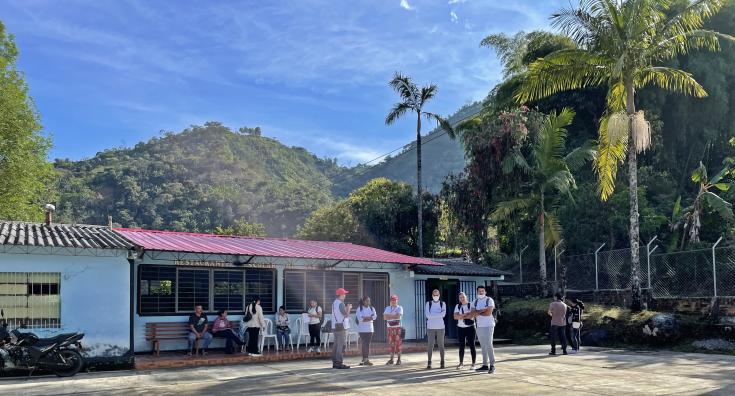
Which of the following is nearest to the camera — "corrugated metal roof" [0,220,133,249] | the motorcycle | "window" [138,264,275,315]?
the motorcycle

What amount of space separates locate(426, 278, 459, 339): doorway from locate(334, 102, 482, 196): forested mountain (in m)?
63.2

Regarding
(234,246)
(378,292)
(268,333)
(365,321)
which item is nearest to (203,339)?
(268,333)

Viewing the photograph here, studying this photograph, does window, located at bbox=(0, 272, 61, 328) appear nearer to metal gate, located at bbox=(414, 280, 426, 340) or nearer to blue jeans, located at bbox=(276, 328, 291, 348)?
blue jeans, located at bbox=(276, 328, 291, 348)

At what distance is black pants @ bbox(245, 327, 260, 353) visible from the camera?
15.7m

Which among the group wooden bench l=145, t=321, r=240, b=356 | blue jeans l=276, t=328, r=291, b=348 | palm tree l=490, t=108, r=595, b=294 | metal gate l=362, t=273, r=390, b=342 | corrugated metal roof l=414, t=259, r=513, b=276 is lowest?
blue jeans l=276, t=328, r=291, b=348

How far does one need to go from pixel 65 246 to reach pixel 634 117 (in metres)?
14.7

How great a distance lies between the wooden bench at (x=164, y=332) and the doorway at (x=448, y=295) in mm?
8034

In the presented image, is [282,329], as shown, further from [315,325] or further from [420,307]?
[420,307]

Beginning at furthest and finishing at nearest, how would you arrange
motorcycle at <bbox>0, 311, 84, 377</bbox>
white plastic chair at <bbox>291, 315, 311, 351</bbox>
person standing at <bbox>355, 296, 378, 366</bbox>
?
white plastic chair at <bbox>291, 315, 311, 351</bbox> → person standing at <bbox>355, 296, 378, 366</bbox> → motorcycle at <bbox>0, 311, 84, 377</bbox>

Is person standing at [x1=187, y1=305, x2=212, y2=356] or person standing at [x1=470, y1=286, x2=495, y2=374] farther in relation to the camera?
person standing at [x1=187, y1=305, x2=212, y2=356]

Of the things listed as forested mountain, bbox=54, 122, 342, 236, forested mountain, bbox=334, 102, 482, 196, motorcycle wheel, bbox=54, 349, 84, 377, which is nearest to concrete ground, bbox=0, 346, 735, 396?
motorcycle wheel, bbox=54, 349, 84, 377

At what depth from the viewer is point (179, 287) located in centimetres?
1609

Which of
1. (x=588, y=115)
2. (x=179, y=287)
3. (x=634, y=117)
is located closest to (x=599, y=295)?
(x=634, y=117)

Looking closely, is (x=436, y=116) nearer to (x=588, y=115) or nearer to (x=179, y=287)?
(x=588, y=115)
